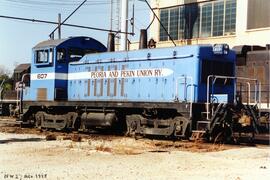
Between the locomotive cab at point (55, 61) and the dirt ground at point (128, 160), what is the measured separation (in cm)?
507

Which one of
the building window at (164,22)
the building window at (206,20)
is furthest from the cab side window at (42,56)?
the building window at (164,22)

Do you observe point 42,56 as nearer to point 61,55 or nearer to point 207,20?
point 61,55

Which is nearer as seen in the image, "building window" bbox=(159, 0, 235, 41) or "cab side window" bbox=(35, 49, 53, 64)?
"cab side window" bbox=(35, 49, 53, 64)

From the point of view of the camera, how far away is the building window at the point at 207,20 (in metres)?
35.3

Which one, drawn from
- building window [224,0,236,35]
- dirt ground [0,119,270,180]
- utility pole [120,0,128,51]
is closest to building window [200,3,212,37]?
building window [224,0,236,35]

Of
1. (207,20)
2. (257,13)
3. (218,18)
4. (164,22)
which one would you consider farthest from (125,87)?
(164,22)

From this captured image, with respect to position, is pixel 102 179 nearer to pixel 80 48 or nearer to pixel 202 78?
pixel 202 78

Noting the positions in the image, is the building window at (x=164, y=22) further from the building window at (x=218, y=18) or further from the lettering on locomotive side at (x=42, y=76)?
the lettering on locomotive side at (x=42, y=76)

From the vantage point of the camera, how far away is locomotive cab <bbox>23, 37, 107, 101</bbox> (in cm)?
1994

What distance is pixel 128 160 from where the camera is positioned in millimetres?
11062

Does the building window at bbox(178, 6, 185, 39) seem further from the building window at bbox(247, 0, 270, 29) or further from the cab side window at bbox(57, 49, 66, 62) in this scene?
the cab side window at bbox(57, 49, 66, 62)

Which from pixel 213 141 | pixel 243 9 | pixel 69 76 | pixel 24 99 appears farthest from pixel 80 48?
pixel 243 9

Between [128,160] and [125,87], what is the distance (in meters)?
6.94

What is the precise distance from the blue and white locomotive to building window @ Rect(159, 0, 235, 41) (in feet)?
54.5
